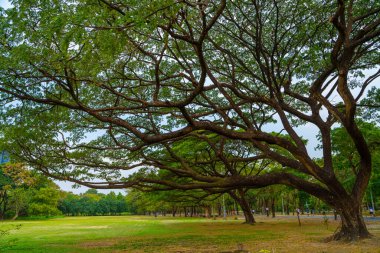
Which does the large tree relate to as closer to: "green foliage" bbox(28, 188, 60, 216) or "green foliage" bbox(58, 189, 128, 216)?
"green foliage" bbox(28, 188, 60, 216)

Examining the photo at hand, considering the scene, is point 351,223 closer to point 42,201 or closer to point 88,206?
point 42,201

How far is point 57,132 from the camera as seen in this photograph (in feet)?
46.6

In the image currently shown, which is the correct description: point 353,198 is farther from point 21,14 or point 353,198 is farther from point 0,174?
point 0,174

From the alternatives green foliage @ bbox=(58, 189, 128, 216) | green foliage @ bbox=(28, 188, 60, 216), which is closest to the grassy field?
green foliage @ bbox=(28, 188, 60, 216)

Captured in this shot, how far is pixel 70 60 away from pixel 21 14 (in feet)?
4.21

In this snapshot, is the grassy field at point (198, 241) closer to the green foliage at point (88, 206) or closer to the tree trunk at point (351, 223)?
the tree trunk at point (351, 223)

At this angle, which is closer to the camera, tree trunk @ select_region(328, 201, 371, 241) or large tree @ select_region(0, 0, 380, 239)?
large tree @ select_region(0, 0, 380, 239)

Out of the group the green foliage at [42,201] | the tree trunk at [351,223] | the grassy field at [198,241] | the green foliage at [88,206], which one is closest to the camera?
the grassy field at [198,241]

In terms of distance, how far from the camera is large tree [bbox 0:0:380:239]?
6961mm

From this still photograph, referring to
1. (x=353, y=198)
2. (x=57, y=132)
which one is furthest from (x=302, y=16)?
(x=57, y=132)

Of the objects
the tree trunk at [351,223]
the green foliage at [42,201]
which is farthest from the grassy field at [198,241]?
the green foliage at [42,201]

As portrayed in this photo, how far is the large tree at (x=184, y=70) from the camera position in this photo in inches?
274

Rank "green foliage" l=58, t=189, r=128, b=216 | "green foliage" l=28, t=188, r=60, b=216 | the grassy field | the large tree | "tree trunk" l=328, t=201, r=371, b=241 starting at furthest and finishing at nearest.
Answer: "green foliage" l=58, t=189, r=128, b=216 → "green foliage" l=28, t=188, r=60, b=216 → "tree trunk" l=328, t=201, r=371, b=241 → the grassy field → the large tree

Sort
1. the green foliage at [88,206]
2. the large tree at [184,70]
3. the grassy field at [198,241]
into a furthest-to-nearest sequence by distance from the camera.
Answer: the green foliage at [88,206]
the grassy field at [198,241]
the large tree at [184,70]
